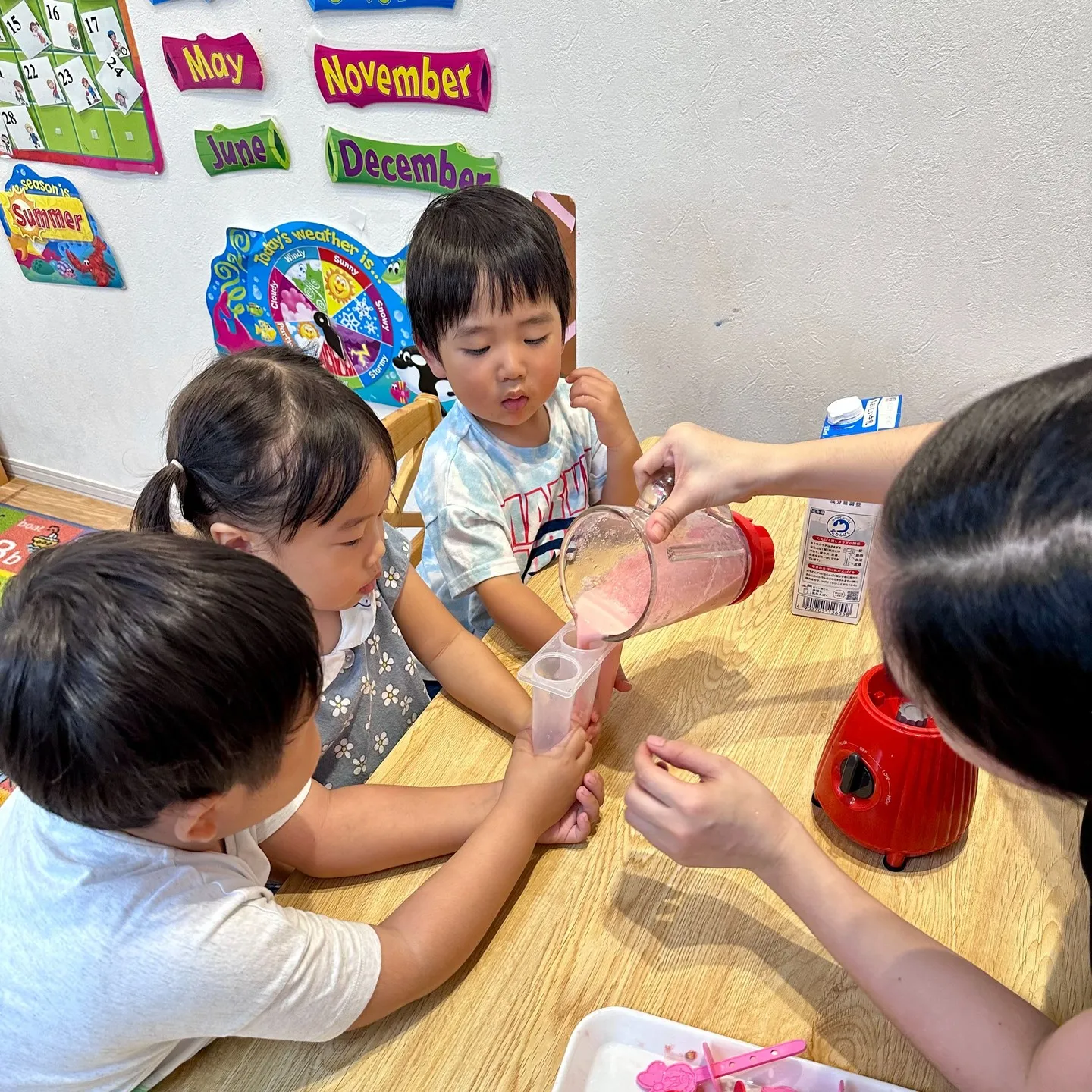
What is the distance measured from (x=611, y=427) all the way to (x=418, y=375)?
0.66 meters

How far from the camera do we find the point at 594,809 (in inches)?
27.7

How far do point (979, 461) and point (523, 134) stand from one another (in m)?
1.18

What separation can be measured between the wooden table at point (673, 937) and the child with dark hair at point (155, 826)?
0.11 feet

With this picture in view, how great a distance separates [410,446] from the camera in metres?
1.27

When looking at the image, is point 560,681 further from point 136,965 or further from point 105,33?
point 105,33

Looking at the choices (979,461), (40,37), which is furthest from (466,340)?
(40,37)

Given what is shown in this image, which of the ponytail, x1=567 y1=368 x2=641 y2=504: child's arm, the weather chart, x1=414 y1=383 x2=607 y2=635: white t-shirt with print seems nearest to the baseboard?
the weather chart

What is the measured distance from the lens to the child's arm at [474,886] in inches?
21.9

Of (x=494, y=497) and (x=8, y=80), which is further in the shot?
(x=8, y=80)

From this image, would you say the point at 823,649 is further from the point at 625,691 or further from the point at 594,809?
the point at 594,809

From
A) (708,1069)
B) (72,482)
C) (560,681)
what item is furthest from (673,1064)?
(72,482)

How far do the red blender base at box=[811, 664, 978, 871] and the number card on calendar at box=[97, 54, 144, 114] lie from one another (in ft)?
5.84

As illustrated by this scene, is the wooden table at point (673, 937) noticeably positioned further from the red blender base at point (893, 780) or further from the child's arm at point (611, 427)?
the child's arm at point (611, 427)

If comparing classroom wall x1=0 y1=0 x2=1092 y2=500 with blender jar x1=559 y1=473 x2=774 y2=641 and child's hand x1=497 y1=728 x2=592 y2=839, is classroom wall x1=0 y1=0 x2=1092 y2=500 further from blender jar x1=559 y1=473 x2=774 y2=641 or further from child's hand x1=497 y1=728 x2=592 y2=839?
child's hand x1=497 y1=728 x2=592 y2=839
